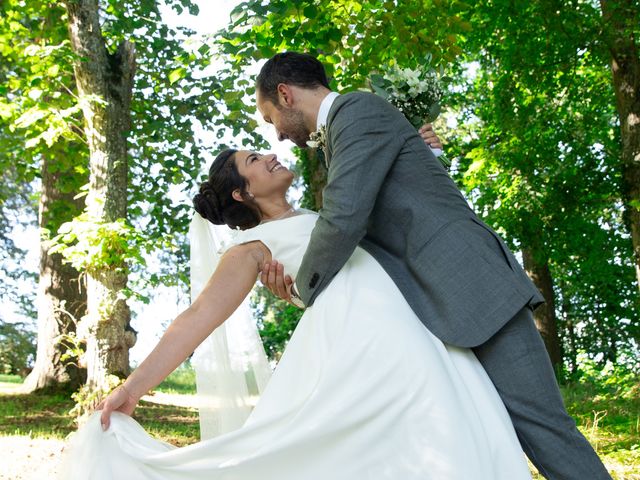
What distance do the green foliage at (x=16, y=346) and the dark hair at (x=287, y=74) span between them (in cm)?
1884

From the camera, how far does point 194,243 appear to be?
339 cm

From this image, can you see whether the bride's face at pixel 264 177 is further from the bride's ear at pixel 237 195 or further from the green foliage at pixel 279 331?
the green foliage at pixel 279 331

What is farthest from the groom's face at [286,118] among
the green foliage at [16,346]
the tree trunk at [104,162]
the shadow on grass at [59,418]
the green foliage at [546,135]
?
the green foliage at [16,346]

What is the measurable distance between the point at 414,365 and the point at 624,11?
7.90 m

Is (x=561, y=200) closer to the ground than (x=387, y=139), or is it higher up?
higher up

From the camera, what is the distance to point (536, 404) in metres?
2.18

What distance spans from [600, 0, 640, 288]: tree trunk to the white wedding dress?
723cm

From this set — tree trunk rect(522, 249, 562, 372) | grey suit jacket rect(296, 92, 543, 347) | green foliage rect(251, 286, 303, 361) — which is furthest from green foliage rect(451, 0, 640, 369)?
grey suit jacket rect(296, 92, 543, 347)

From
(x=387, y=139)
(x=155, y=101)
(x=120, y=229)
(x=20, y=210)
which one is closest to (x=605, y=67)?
(x=155, y=101)

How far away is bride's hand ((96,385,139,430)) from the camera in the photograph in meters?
2.44

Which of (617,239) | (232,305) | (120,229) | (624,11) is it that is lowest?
(232,305)

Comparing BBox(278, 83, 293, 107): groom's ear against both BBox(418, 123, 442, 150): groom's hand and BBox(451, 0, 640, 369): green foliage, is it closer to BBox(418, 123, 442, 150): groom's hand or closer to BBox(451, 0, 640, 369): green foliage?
BBox(418, 123, 442, 150): groom's hand

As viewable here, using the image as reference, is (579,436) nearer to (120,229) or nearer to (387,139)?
(387,139)

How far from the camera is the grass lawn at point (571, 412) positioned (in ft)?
22.1
